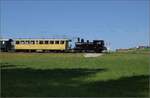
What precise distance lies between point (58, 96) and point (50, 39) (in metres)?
64.9

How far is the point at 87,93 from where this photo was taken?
13289mm

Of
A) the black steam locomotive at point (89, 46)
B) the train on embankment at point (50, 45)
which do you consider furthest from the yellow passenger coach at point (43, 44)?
the black steam locomotive at point (89, 46)

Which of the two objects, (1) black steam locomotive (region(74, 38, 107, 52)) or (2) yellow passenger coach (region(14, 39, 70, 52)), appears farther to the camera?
(2) yellow passenger coach (region(14, 39, 70, 52))

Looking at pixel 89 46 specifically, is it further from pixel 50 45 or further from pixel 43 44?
pixel 43 44

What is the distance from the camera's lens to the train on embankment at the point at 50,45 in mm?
77125

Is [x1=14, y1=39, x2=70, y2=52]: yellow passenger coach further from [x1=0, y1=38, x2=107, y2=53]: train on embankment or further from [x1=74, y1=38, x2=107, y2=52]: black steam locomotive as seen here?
[x1=74, y1=38, x2=107, y2=52]: black steam locomotive

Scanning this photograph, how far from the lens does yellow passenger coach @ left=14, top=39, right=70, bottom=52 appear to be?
254 ft

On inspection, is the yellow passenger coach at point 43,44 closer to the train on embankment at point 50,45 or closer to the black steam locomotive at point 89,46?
the train on embankment at point 50,45

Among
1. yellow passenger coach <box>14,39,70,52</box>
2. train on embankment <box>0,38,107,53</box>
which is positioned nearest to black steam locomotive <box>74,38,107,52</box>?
train on embankment <box>0,38,107,53</box>

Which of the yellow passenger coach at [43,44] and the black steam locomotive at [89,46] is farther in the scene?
the yellow passenger coach at [43,44]

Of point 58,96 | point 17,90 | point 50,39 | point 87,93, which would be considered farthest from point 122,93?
point 50,39

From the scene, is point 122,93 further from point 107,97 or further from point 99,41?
point 99,41

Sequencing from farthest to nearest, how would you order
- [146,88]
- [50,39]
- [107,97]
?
[50,39]
[146,88]
[107,97]

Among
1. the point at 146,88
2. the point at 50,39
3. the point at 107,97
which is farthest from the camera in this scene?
the point at 50,39
